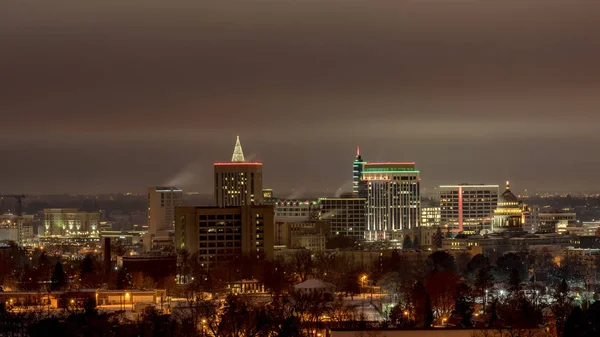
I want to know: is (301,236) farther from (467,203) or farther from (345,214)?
(467,203)

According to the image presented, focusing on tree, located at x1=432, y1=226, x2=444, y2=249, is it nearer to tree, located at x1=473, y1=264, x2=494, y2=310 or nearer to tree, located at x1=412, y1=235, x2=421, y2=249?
tree, located at x1=412, y1=235, x2=421, y2=249

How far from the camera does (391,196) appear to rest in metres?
161

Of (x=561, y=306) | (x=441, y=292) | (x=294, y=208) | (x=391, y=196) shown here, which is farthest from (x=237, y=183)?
(x=561, y=306)

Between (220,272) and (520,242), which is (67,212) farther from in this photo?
(220,272)

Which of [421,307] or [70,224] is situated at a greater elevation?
[70,224]

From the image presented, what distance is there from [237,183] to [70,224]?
56.1 metres

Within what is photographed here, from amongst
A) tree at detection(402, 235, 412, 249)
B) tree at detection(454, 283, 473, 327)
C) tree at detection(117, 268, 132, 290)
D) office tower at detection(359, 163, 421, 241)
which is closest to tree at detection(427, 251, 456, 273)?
tree at detection(117, 268, 132, 290)

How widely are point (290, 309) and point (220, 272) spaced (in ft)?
95.9

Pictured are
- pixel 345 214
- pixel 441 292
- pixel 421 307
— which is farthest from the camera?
pixel 345 214

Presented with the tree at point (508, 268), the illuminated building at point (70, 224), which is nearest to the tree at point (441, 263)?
the tree at point (508, 268)

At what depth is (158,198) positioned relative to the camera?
167750 mm

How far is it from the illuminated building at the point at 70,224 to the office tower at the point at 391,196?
35.3 metres

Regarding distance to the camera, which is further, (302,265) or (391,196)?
(391,196)

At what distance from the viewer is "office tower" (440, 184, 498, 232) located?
577 feet
